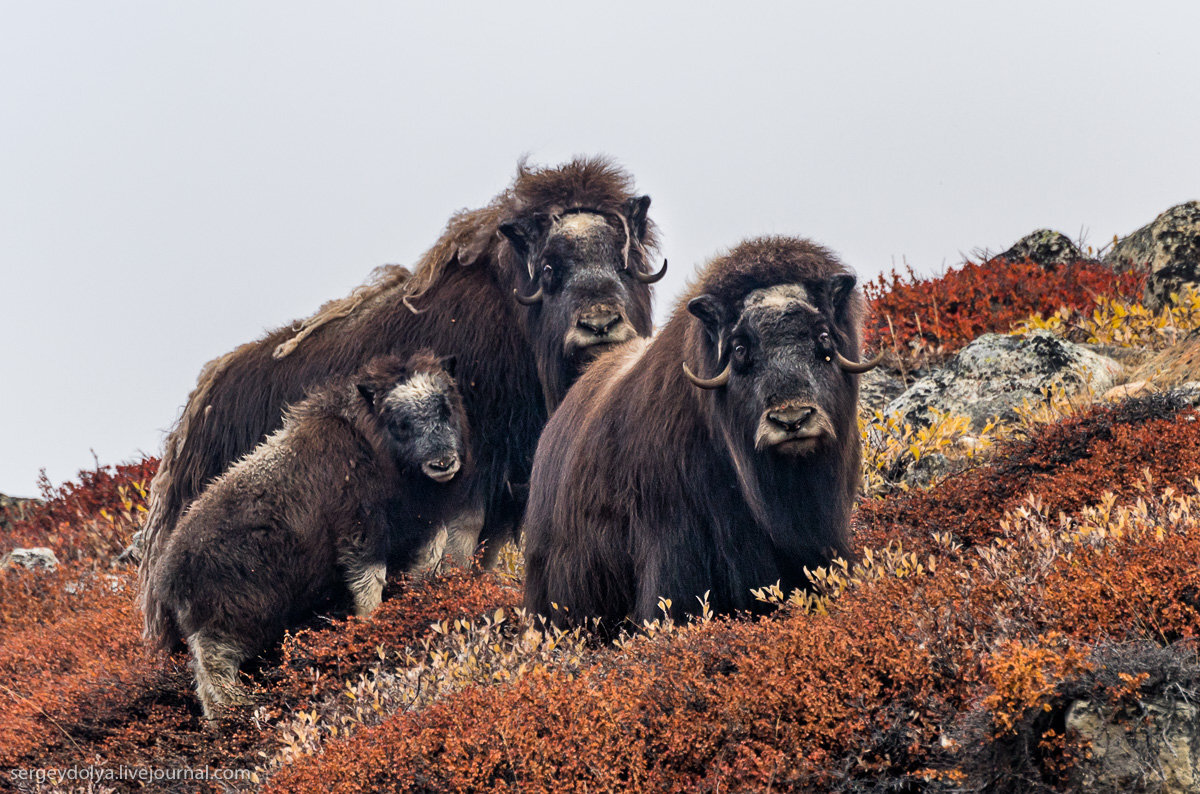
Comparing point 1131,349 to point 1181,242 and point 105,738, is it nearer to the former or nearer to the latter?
point 1181,242

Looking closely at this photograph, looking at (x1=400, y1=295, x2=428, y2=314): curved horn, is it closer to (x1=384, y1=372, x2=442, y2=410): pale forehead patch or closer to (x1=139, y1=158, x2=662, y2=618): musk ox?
(x1=139, y1=158, x2=662, y2=618): musk ox

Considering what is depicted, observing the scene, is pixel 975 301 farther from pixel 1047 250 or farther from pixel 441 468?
pixel 441 468

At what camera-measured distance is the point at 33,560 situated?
39.4 ft

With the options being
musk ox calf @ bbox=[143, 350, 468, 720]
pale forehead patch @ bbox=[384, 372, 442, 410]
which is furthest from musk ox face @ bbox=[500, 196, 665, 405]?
pale forehead patch @ bbox=[384, 372, 442, 410]

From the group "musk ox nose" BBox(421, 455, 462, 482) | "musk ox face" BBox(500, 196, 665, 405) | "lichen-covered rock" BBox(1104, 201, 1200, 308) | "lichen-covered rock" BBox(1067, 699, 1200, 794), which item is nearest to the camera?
"lichen-covered rock" BBox(1067, 699, 1200, 794)

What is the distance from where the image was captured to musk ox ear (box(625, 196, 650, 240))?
810cm

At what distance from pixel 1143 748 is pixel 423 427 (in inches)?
176

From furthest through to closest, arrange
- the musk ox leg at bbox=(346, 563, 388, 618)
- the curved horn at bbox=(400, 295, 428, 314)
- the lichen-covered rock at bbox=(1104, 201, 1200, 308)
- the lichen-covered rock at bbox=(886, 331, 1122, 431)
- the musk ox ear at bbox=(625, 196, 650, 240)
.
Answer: the lichen-covered rock at bbox=(1104, 201, 1200, 308), the lichen-covered rock at bbox=(886, 331, 1122, 431), the curved horn at bbox=(400, 295, 428, 314), the musk ox ear at bbox=(625, 196, 650, 240), the musk ox leg at bbox=(346, 563, 388, 618)

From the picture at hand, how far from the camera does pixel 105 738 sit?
21.0 ft

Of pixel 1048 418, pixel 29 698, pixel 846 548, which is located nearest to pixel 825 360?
pixel 846 548

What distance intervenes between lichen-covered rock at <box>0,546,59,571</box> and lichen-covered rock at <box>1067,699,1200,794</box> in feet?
35.0

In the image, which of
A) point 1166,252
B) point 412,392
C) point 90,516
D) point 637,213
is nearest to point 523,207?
point 637,213

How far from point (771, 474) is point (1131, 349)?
647cm

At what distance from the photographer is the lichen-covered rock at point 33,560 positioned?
11.9 m
